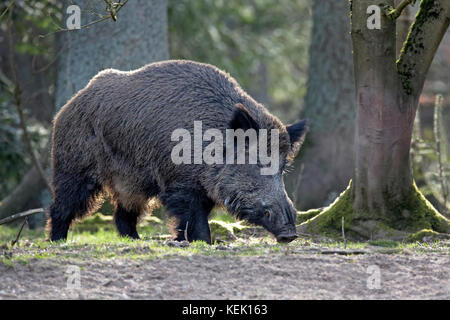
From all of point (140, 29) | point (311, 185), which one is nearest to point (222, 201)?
point (140, 29)

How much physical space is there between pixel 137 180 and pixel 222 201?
1.15 metres

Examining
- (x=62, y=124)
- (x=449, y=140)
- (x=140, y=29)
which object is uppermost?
(x=140, y=29)

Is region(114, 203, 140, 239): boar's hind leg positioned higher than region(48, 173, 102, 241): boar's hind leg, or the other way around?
region(48, 173, 102, 241): boar's hind leg

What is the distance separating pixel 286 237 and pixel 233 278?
5.41ft

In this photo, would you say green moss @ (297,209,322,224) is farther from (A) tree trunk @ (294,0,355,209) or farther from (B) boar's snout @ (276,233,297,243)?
(A) tree trunk @ (294,0,355,209)

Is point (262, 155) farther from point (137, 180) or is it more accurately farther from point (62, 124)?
point (62, 124)

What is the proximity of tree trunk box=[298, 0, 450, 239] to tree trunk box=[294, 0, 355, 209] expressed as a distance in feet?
15.5

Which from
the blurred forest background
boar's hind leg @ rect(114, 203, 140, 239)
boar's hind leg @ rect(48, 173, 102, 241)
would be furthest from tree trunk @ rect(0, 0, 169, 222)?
boar's hind leg @ rect(48, 173, 102, 241)

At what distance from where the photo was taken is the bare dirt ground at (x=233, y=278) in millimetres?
5648

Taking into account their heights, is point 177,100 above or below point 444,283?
above

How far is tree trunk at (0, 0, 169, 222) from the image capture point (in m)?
11.7

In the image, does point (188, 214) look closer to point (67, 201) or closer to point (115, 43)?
point (67, 201)

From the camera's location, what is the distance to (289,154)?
331 inches

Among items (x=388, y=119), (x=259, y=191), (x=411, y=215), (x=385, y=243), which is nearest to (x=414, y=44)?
(x=388, y=119)
